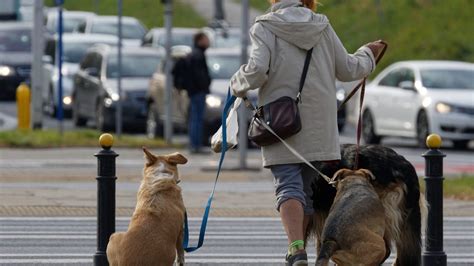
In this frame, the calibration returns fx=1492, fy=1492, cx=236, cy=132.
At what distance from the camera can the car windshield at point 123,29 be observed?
42.1 m

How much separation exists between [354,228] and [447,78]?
1723 cm

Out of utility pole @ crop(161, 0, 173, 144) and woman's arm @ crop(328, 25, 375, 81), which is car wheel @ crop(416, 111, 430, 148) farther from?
woman's arm @ crop(328, 25, 375, 81)

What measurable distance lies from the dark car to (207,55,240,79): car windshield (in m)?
9.60

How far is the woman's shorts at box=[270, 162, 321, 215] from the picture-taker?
9172mm

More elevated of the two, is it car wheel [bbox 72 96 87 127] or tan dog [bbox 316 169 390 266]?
tan dog [bbox 316 169 390 266]

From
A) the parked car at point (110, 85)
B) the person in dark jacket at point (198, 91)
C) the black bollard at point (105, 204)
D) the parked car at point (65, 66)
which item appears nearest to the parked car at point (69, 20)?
the parked car at point (65, 66)

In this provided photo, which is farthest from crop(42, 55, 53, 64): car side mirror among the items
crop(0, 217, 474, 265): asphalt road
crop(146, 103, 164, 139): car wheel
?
crop(0, 217, 474, 265): asphalt road

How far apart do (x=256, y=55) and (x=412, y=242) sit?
1.60 m

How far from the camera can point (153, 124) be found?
2642cm

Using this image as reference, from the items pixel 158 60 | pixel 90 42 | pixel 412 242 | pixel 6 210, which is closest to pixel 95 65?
pixel 158 60

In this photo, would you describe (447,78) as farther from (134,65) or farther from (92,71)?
(92,71)

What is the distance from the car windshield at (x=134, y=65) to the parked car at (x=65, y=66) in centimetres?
298

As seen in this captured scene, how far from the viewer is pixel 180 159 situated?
9141 millimetres

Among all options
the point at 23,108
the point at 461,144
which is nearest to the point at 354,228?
the point at 461,144
